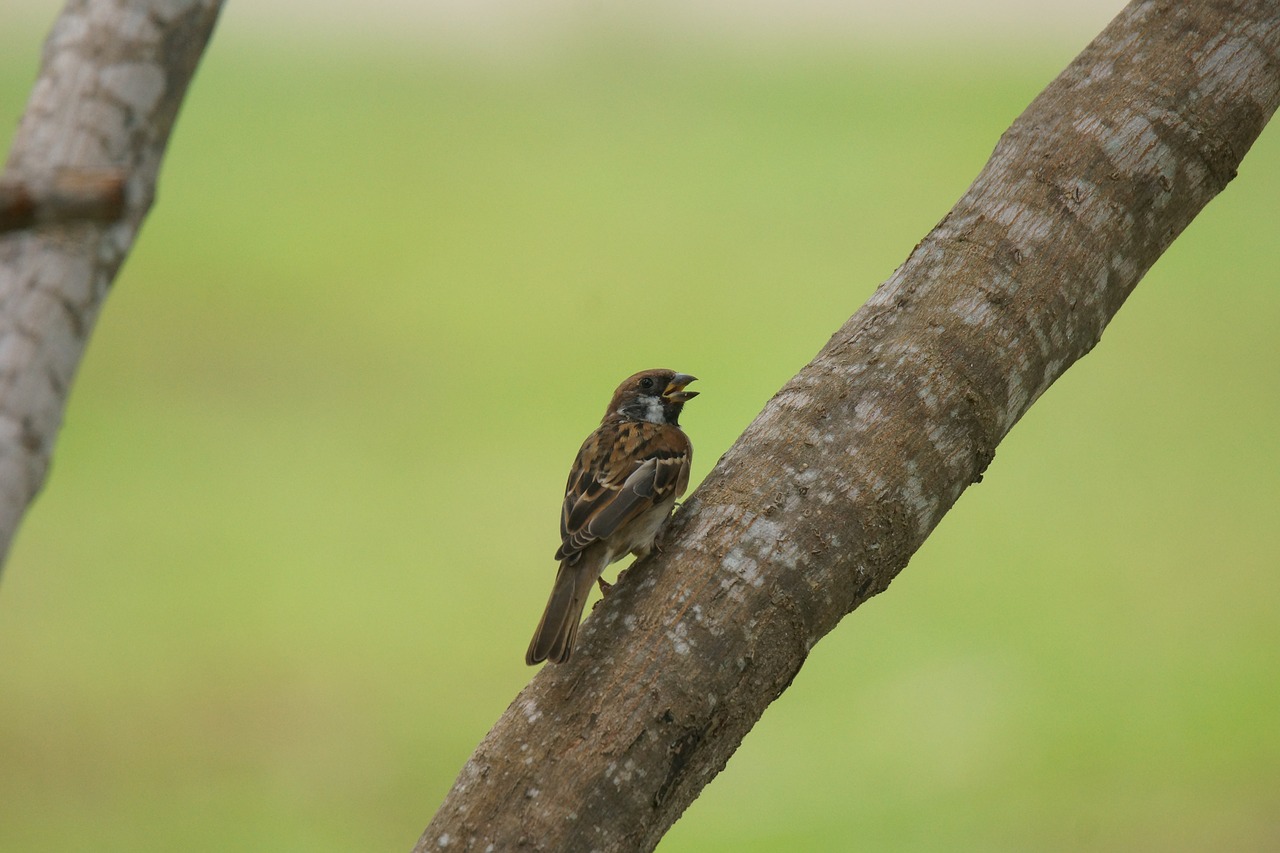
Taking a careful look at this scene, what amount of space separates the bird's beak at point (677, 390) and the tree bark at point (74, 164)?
82.8 inches

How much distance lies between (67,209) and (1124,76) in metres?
2.76

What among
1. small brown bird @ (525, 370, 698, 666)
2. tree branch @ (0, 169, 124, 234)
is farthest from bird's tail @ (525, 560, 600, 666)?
tree branch @ (0, 169, 124, 234)

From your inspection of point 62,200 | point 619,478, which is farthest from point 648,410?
point 62,200

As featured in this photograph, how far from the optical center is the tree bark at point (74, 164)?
1.90 m

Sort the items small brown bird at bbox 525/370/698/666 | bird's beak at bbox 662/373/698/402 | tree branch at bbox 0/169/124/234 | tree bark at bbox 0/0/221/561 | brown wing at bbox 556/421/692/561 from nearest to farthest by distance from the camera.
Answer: tree branch at bbox 0/169/124/234 → tree bark at bbox 0/0/221/561 → small brown bird at bbox 525/370/698/666 → brown wing at bbox 556/421/692/561 → bird's beak at bbox 662/373/698/402

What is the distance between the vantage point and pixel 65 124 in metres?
2.17

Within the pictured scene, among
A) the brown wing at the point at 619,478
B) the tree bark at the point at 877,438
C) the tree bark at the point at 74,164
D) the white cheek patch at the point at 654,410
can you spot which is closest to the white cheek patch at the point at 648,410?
the white cheek patch at the point at 654,410

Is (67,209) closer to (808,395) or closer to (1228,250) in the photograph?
(808,395)

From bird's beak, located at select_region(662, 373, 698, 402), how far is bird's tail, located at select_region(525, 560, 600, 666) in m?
A: 0.95

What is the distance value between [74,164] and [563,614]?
4.89ft

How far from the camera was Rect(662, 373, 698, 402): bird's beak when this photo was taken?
409cm

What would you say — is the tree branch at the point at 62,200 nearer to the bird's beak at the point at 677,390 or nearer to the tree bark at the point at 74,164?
the tree bark at the point at 74,164

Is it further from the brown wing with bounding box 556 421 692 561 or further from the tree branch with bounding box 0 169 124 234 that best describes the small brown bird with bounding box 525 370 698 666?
the tree branch with bounding box 0 169 124 234

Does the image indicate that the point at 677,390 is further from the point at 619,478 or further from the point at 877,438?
the point at 877,438
